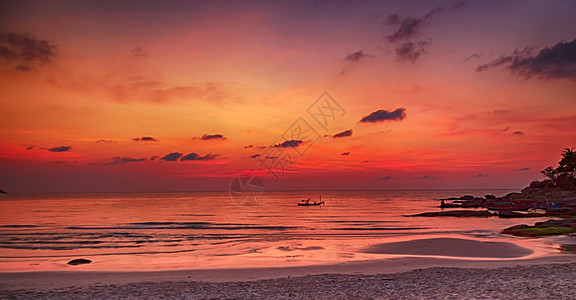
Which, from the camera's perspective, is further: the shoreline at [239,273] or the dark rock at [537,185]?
the dark rock at [537,185]

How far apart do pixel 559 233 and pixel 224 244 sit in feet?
111

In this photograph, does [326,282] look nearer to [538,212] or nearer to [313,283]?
[313,283]

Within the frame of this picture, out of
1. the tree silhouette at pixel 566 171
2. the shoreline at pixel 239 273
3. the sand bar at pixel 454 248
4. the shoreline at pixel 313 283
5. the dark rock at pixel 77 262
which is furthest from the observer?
the tree silhouette at pixel 566 171

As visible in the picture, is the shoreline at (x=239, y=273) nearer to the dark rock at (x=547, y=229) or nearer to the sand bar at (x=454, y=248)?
the sand bar at (x=454, y=248)

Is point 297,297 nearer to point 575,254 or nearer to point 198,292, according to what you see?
point 198,292

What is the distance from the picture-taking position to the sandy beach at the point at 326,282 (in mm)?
16423

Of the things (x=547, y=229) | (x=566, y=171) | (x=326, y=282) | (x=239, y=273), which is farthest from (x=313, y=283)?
(x=566, y=171)

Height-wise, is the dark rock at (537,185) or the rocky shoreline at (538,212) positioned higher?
the dark rock at (537,185)

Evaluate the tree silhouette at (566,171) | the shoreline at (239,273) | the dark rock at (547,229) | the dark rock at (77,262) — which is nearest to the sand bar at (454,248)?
the shoreline at (239,273)

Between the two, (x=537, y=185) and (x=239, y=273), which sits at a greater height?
(x=537, y=185)

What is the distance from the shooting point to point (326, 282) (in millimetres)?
19875

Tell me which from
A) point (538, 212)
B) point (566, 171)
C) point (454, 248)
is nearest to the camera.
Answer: point (454, 248)

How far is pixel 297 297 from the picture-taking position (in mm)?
16453

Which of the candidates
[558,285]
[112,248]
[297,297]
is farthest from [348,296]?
[112,248]
